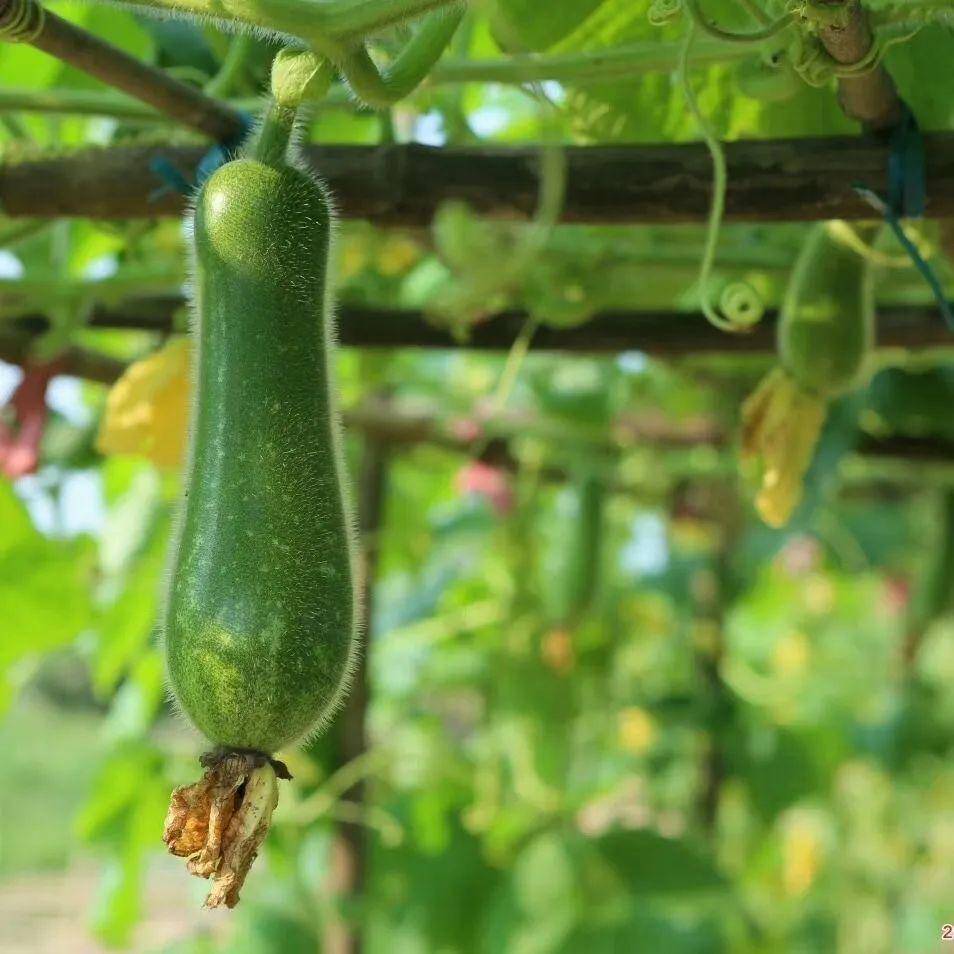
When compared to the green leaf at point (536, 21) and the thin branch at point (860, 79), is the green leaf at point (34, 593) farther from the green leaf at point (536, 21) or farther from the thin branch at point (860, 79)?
the thin branch at point (860, 79)

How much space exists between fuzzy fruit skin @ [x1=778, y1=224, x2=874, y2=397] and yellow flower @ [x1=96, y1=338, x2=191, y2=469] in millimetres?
614

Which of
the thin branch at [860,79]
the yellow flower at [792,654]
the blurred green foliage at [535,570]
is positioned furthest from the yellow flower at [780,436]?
the yellow flower at [792,654]

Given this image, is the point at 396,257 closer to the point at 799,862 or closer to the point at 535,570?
the point at 535,570

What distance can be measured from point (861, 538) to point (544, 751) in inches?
64.2

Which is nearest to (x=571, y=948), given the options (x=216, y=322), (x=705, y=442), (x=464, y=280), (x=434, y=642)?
→ (x=434, y=642)

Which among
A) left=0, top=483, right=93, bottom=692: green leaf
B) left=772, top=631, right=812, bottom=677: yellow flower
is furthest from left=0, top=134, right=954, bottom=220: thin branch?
left=772, top=631, right=812, bottom=677: yellow flower

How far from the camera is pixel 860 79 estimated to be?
0.81 m

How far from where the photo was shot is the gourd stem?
682mm

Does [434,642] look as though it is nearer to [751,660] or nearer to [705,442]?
[705,442]

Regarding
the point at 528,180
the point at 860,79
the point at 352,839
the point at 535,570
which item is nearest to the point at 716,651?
the point at 535,570

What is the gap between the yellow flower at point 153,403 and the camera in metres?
1.34

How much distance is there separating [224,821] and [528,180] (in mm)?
539

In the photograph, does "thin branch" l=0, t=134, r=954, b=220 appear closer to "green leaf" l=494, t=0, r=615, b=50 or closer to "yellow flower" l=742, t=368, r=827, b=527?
"green leaf" l=494, t=0, r=615, b=50

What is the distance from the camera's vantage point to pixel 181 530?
2.16ft
